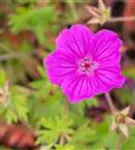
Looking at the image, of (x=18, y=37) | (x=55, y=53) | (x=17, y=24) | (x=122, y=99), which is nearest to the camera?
(x=55, y=53)

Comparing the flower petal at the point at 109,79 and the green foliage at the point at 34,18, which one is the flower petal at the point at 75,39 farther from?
the green foliage at the point at 34,18

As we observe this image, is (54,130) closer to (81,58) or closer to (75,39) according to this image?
(81,58)

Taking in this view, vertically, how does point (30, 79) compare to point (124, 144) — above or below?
above

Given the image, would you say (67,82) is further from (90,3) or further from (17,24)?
(90,3)

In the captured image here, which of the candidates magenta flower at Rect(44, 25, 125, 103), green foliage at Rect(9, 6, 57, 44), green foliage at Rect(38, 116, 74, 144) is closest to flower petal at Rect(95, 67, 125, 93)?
→ magenta flower at Rect(44, 25, 125, 103)

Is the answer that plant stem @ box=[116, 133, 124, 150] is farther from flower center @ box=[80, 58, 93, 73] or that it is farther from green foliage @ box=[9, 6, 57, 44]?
green foliage @ box=[9, 6, 57, 44]

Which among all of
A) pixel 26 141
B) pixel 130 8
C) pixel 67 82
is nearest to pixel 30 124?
pixel 26 141

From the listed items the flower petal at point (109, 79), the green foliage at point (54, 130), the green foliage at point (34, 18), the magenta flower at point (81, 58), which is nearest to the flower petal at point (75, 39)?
the magenta flower at point (81, 58)

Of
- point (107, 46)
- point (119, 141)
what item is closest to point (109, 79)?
point (107, 46)

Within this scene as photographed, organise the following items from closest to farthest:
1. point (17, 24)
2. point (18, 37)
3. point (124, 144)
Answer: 1. point (124, 144)
2. point (17, 24)
3. point (18, 37)
